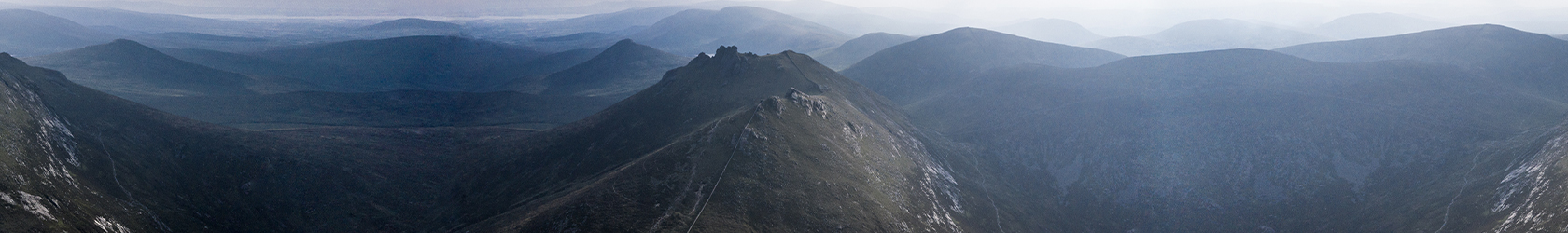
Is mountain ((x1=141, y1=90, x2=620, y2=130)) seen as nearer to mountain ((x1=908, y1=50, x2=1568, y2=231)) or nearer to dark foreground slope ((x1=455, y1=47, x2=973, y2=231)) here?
dark foreground slope ((x1=455, y1=47, x2=973, y2=231))

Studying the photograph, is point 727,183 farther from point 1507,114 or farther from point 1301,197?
point 1507,114

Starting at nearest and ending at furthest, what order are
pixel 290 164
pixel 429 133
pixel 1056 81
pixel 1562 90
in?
pixel 290 164 < pixel 429 133 < pixel 1562 90 < pixel 1056 81

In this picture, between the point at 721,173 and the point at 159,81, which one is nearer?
the point at 721,173

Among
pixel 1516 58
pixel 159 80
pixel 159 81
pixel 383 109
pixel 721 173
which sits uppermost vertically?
pixel 1516 58

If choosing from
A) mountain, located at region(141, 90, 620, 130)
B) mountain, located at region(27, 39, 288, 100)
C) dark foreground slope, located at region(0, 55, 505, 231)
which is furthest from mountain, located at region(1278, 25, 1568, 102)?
mountain, located at region(27, 39, 288, 100)

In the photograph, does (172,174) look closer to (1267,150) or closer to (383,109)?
(383,109)

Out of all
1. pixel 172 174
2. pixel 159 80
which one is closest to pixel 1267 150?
pixel 172 174

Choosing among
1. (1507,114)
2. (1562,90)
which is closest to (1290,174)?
(1507,114)
